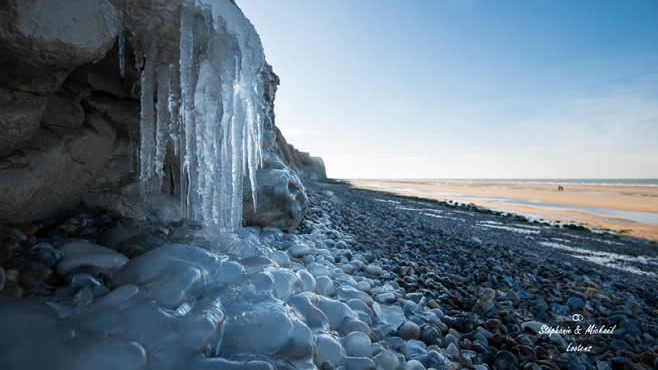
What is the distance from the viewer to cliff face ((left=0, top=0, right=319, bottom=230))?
1.63 meters

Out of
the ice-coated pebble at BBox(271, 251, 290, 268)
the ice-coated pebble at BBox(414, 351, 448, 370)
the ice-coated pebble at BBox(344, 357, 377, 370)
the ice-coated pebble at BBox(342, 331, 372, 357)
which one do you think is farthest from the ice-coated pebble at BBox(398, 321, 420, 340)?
the ice-coated pebble at BBox(271, 251, 290, 268)

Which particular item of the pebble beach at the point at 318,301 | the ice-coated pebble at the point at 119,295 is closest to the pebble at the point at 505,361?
the pebble beach at the point at 318,301

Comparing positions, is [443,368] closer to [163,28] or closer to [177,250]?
[177,250]

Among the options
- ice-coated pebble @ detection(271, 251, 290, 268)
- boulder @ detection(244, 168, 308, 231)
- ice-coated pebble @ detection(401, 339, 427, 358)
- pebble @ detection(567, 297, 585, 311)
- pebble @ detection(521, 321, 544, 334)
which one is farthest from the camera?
boulder @ detection(244, 168, 308, 231)

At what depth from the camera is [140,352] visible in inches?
54.6

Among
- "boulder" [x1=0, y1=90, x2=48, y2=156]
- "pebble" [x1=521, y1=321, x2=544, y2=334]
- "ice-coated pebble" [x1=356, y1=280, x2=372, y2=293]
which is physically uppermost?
"boulder" [x1=0, y1=90, x2=48, y2=156]

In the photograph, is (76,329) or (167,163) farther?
(167,163)

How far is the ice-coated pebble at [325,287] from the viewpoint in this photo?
2730 millimetres

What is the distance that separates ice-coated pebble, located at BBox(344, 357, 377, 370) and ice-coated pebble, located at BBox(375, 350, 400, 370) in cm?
9

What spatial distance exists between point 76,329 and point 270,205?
300 centimetres

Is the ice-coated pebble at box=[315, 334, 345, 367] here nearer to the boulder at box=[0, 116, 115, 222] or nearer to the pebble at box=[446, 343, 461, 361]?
the pebble at box=[446, 343, 461, 361]

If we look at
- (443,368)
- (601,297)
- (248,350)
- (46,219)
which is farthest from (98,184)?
(601,297)

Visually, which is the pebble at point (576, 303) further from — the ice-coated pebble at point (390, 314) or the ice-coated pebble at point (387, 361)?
the ice-coated pebble at point (387, 361)

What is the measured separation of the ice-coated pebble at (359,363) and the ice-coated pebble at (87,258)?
1758 millimetres
